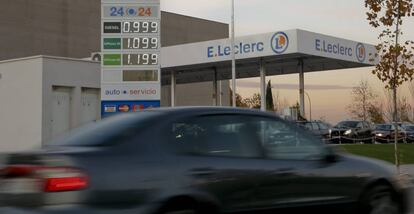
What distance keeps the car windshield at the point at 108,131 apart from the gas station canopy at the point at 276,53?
27.9m

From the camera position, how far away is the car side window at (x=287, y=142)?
22.1 feet

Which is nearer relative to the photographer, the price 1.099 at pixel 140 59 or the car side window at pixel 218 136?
the car side window at pixel 218 136

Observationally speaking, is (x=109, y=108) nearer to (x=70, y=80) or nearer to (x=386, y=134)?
(x=70, y=80)

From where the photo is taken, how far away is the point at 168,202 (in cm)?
578

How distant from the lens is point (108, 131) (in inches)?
241

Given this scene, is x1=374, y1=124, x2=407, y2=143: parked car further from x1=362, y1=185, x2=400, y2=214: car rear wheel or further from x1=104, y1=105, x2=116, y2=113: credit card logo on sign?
x1=362, y1=185, x2=400, y2=214: car rear wheel

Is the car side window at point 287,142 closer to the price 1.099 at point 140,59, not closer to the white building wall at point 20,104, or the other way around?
the price 1.099 at point 140,59

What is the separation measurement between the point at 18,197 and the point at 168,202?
1293 mm

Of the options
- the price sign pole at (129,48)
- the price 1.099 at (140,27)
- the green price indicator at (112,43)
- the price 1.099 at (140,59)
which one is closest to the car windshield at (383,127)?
the price sign pole at (129,48)

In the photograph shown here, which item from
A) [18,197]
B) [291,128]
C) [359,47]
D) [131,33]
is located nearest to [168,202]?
[18,197]

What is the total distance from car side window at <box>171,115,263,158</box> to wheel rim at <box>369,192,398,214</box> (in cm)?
180

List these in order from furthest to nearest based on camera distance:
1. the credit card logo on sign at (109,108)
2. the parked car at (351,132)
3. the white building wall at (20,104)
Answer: the parked car at (351,132)
the white building wall at (20,104)
the credit card logo on sign at (109,108)

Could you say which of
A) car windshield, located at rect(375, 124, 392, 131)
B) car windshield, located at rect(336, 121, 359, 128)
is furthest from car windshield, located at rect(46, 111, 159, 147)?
car windshield, located at rect(375, 124, 392, 131)

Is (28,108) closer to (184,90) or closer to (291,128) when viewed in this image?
(291,128)
